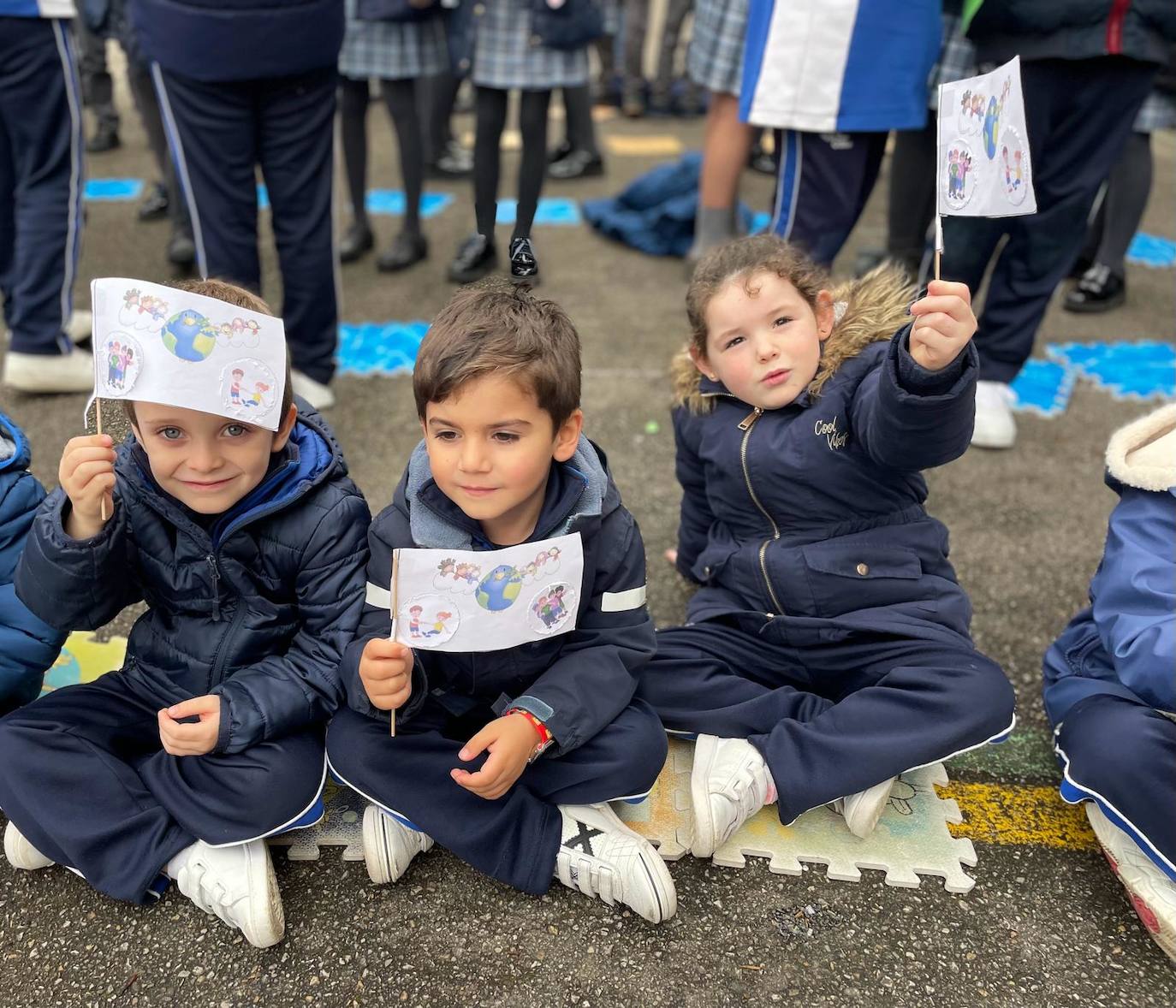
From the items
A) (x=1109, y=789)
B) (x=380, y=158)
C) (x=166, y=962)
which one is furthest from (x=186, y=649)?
(x=380, y=158)

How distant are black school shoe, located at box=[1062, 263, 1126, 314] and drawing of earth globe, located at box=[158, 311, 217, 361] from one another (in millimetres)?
3551

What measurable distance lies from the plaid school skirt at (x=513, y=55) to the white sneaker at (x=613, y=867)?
9.52 feet

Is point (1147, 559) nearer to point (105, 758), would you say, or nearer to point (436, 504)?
point (436, 504)

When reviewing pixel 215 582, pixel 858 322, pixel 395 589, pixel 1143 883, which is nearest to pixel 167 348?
pixel 215 582

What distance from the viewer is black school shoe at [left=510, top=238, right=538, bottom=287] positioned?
1.70 m

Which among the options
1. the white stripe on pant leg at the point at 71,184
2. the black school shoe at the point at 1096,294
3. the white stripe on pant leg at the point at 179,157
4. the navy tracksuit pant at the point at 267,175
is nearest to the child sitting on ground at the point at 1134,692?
the navy tracksuit pant at the point at 267,175

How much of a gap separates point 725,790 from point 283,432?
0.95 metres

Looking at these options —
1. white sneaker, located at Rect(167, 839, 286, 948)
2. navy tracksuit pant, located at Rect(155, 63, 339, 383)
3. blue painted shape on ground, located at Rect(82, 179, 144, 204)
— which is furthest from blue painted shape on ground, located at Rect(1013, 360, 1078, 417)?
blue painted shape on ground, located at Rect(82, 179, 144, 204)

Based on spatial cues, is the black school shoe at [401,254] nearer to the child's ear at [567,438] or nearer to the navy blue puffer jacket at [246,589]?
the navy blue puffer jacket at [246,589]

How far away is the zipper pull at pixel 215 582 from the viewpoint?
5.57 feet

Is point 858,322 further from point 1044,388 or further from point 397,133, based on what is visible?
point 397,133

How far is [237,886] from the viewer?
61.2 inches

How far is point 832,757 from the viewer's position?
172 centimetres

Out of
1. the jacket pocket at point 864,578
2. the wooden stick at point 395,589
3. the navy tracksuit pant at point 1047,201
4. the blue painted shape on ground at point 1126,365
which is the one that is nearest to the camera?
the wooden stick at point 395,589
